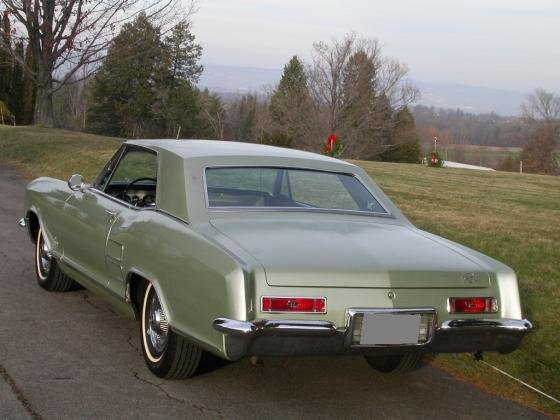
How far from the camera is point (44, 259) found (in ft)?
22.5

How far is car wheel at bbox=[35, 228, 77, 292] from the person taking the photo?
262 inches

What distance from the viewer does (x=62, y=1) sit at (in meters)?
25.1

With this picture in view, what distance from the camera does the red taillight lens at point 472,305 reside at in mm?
4184

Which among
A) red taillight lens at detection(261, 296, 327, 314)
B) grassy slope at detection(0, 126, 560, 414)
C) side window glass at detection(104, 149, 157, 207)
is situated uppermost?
side window glass at detection(104, 149, 157, 207)

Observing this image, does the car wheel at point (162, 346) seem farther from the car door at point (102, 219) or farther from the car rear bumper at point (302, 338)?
the car rear bumper at point (302, 338)

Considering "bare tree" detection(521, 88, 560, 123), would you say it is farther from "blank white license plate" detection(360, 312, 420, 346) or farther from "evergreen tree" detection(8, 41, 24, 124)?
"blank white license plate" detection(360, 312, 420, 346)

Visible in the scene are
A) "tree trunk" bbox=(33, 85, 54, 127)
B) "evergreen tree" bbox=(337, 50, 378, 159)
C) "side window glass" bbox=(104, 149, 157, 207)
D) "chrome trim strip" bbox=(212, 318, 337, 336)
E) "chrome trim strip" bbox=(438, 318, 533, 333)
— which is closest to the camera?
"chrome trim strip" bbox=(212, 318, 337, 336)

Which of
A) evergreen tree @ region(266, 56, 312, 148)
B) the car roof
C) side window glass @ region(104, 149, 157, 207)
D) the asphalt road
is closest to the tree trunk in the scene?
side window glass @ region(104, 149, 157, 207)

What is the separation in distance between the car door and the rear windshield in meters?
0.63

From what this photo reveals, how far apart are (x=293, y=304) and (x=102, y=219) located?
6.90ft

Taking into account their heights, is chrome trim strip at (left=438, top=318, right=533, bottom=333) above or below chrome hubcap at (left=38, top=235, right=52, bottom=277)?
above

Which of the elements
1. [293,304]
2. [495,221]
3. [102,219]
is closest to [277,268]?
[293,304]

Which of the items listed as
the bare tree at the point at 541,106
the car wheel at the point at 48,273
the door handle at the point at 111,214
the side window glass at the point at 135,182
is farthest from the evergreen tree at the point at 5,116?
the bare tree at the point at 541,106

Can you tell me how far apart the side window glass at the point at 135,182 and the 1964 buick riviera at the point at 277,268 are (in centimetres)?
10
